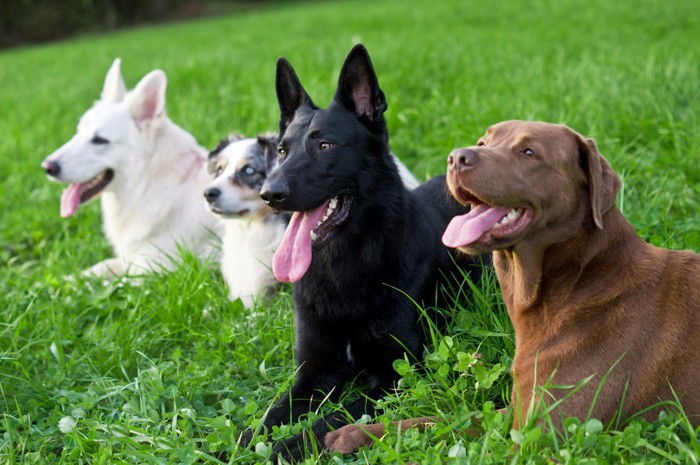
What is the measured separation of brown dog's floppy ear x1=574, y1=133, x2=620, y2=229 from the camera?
237cm

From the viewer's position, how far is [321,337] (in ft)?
10.8

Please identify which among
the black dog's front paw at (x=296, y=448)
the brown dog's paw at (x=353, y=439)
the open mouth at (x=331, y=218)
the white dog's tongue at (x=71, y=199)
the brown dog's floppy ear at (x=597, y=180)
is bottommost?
the white dog's tongue at (x=71, y=199)

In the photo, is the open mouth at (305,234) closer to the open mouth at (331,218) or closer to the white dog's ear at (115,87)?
the open mouth at (331,218)

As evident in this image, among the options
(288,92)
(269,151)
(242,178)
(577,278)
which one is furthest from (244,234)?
(577,278)

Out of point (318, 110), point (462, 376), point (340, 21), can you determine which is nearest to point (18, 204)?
point (318, 110)

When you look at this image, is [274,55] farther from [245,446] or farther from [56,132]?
[245,446]

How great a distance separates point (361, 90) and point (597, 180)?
1304 mm

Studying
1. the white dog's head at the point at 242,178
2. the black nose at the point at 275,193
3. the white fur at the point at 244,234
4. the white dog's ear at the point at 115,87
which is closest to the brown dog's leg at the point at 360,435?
the black nose at the point at 275,193

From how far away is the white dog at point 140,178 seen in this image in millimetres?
5168

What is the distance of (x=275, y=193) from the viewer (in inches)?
119

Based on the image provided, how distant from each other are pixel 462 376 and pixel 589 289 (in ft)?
2.07

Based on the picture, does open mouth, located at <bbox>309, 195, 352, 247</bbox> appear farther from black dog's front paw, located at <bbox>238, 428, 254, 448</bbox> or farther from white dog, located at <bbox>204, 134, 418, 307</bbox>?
white dog, located at <bbox>204, 134, 418, 307</bbox>

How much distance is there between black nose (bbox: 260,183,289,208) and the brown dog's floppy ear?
118 centimetres

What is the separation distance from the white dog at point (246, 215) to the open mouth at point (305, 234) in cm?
97
